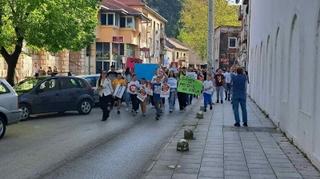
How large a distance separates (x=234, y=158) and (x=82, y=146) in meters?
3.49

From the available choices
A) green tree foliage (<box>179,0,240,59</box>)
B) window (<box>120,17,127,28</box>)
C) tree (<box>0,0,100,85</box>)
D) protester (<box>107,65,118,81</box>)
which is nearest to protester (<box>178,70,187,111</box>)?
protester (<box>107,65,118,81</box>)

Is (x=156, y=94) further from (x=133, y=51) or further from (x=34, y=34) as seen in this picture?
(x=133, y=51)

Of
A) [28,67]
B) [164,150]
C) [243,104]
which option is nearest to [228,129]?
[243,104]

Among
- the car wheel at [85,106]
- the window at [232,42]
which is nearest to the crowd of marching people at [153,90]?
the car wheel at [85,106]

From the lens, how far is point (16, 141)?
43.4 ft

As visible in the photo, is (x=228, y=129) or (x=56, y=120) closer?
(x=228, y=129)

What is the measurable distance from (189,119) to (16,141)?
A: 23.2 feet

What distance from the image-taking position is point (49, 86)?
19.7 metres

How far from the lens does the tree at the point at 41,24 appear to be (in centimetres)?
2123

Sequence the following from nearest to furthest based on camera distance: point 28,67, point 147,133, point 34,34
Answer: point 147,133, point 34,34, point 28,67

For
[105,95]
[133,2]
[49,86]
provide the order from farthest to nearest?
[133,2] < [49,86] < [105,95]

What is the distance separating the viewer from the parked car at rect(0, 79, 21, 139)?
13.8 metres

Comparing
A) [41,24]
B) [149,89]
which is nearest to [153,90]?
[149,89]

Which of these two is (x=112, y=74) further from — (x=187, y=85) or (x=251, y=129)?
(x=251, y=129)
